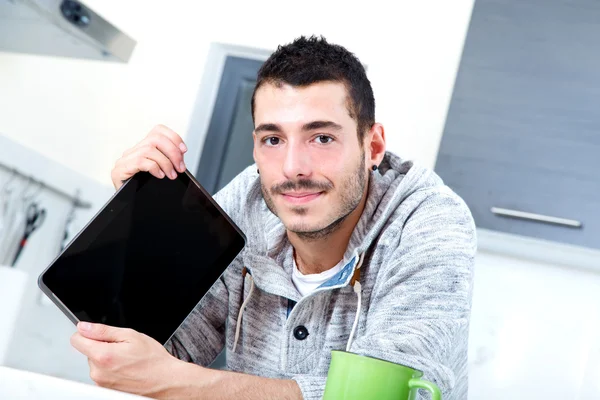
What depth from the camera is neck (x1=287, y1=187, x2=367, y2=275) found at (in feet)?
4.23

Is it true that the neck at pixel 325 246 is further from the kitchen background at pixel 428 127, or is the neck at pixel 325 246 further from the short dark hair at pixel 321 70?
the kitchen background at pixel 428 127

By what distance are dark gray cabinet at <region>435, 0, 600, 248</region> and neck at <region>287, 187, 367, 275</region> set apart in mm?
592

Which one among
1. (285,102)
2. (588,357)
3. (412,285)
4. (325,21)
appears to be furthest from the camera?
(325,21)

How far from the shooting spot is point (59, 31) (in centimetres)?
164

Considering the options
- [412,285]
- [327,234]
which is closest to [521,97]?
[327,234]

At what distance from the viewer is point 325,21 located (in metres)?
2.40

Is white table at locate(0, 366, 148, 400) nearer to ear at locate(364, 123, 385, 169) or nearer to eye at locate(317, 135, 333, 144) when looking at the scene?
eye at locate(317, 135, 333, 144)

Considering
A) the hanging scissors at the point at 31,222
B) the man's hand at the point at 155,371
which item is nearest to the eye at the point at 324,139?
the man's hand at the point at 155,371

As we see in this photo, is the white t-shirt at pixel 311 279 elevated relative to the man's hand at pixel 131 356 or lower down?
elevated

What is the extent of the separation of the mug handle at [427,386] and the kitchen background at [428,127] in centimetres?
122

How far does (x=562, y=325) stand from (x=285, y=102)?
0.99 metres

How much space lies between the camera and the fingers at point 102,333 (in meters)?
0.85

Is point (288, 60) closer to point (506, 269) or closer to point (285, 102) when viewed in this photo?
point (285, 102)

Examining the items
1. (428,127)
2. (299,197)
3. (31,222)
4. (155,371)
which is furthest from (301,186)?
(31,222)
